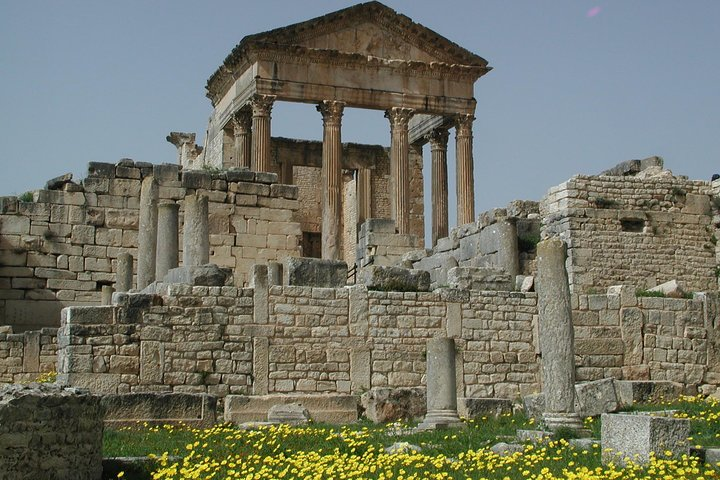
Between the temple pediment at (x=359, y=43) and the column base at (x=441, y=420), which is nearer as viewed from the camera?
the column base at (x=441, y=420)

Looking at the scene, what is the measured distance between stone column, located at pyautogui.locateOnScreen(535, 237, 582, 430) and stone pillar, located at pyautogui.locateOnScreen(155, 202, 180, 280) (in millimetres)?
6380

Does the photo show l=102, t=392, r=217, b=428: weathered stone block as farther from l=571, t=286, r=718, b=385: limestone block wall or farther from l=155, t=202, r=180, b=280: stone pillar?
l=571, t=286, r=718, b=385: limestone block wall

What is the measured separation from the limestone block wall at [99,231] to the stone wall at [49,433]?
983 centimetres

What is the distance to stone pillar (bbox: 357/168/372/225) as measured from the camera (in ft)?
124

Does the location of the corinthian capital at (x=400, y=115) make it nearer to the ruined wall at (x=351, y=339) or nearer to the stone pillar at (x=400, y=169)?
the stone pillar at (x=400, y=169)

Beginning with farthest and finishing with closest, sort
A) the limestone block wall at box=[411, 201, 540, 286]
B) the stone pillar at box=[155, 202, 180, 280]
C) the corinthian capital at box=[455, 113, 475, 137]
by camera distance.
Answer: the corinthian capital at box=[455, 113, 475, 137] → the limestone block wall at box=[411, 201, 540, 286] → the stone pillar at box=[155, 202, 180, 280]

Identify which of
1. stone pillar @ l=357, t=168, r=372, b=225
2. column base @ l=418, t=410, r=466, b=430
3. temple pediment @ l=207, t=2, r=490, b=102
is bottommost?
column base @ l=418, t=410, r=466, b=430

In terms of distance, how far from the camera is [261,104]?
34.5 metres

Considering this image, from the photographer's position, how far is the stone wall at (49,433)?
9102 millimetres

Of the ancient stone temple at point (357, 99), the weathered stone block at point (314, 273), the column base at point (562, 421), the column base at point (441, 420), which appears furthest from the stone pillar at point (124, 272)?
the ancient stone temple at point (357, 99)

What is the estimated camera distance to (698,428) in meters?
12.0

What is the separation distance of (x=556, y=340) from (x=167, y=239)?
6919mm

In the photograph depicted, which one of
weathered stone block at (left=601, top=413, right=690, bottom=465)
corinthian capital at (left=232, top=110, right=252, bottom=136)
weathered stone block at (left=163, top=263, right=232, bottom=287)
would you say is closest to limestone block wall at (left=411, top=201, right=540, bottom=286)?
weathered stone block at (left=163, top=263, right=232, bottom=287)

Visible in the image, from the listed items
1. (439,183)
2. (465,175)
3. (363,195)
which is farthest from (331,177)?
(465,175)
